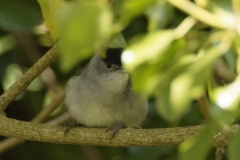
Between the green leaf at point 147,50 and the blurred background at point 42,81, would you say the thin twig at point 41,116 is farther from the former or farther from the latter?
the green leaf at point 147,50

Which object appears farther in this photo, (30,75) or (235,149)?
(30,75)

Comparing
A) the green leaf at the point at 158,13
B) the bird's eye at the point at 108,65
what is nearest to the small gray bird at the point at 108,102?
the bird's eye at the point at 108,65

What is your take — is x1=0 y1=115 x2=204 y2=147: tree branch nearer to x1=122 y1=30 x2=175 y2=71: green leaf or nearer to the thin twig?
the thin twig

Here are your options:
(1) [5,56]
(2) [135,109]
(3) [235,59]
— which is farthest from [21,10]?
(3) [235,59]

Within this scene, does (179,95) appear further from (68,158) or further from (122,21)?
(68,158)

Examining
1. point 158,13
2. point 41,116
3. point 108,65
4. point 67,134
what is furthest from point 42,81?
point 158,13

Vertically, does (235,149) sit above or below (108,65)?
below

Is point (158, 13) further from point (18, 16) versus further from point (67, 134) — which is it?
point (18, 16)

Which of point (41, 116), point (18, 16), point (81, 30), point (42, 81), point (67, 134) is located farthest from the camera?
point (42, 81)
